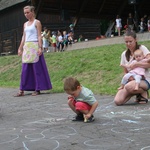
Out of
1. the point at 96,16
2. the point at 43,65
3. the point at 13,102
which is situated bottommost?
the point at 13,102

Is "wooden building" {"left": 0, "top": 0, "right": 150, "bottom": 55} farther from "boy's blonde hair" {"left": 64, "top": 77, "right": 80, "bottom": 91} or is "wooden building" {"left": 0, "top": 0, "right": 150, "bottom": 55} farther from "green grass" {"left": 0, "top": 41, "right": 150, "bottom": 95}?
"boy's blonde hair" {"left": 64, "top": 77, "right": 80, "bottom": 91}

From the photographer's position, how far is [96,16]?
25422 millimetres

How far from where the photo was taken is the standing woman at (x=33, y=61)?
27.4 ft

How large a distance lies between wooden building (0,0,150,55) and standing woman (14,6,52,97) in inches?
552

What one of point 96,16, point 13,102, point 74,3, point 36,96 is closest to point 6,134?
point 13,102

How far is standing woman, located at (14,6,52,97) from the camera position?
8344 mm

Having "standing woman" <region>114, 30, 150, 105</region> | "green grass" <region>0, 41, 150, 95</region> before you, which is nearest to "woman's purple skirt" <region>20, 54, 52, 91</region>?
"green grass" <region>0, 41, 150, 95</region>

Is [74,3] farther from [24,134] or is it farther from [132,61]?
[24,134]

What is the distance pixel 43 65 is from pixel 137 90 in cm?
298

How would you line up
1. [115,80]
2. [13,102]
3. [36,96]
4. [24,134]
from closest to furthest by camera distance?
[24,134], [13,102], [36,96], [115,80]

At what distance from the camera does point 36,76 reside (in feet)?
27.9

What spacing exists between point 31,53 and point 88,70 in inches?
176

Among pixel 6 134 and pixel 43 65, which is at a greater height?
pixel 43 65

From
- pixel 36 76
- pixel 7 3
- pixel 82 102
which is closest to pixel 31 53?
pixel 36 76
